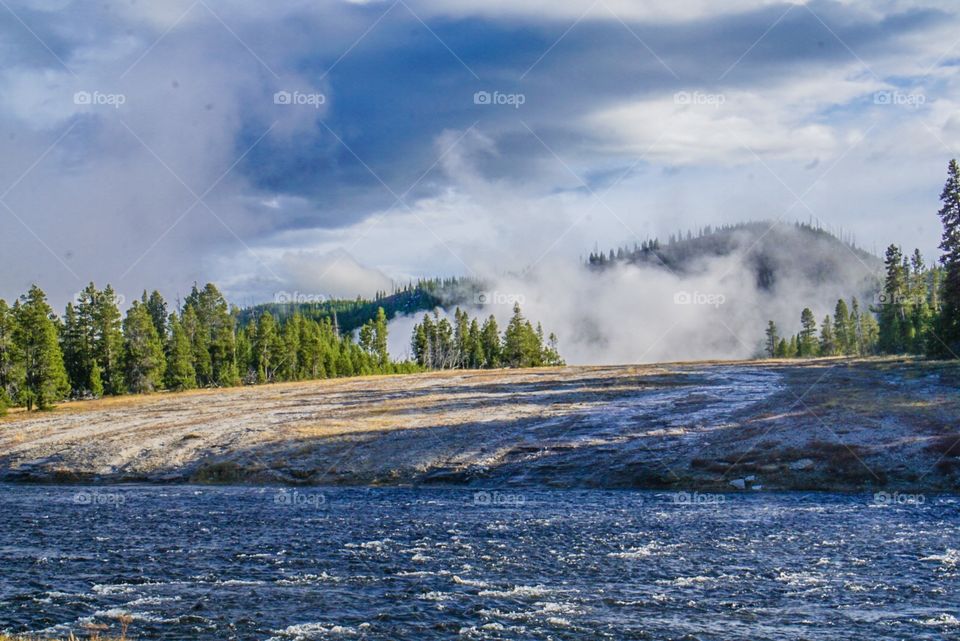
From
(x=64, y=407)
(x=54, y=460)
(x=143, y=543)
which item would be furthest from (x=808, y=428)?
(x=64, y=407)

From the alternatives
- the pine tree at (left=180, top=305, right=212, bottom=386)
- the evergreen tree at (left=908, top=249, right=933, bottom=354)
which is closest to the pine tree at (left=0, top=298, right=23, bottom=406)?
the pine tree at (left=180, top=305, right=212, bottom=386)

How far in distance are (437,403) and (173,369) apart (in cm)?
6719

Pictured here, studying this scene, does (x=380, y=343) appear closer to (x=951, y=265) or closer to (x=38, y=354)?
(x=38, y=354)

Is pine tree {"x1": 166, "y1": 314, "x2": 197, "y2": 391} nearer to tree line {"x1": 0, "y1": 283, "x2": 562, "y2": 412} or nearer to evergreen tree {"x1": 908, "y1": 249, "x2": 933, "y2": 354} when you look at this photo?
tree line {"x1": 0, "y1": 283, "x2": 562, "y2": 412}

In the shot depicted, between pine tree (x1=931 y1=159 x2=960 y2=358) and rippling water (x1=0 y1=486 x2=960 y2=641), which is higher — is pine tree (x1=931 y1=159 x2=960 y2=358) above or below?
above

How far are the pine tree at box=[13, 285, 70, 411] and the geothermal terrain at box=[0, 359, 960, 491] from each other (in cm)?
1267

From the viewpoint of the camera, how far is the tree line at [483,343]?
555 ft

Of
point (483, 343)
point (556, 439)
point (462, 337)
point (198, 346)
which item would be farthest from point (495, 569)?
point (462, 337)

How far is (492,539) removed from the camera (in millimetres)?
30156

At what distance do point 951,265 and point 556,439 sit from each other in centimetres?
5714

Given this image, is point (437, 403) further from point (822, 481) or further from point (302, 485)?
point (822, 481)

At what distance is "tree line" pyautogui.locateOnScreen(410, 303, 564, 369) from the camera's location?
169250 millimetres

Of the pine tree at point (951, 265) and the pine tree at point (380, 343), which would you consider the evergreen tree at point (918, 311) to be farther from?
the pine tree at point (380, 343)

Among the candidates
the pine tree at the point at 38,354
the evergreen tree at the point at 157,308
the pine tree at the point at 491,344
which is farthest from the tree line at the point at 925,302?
the evergreen tree at the point at 157,308
